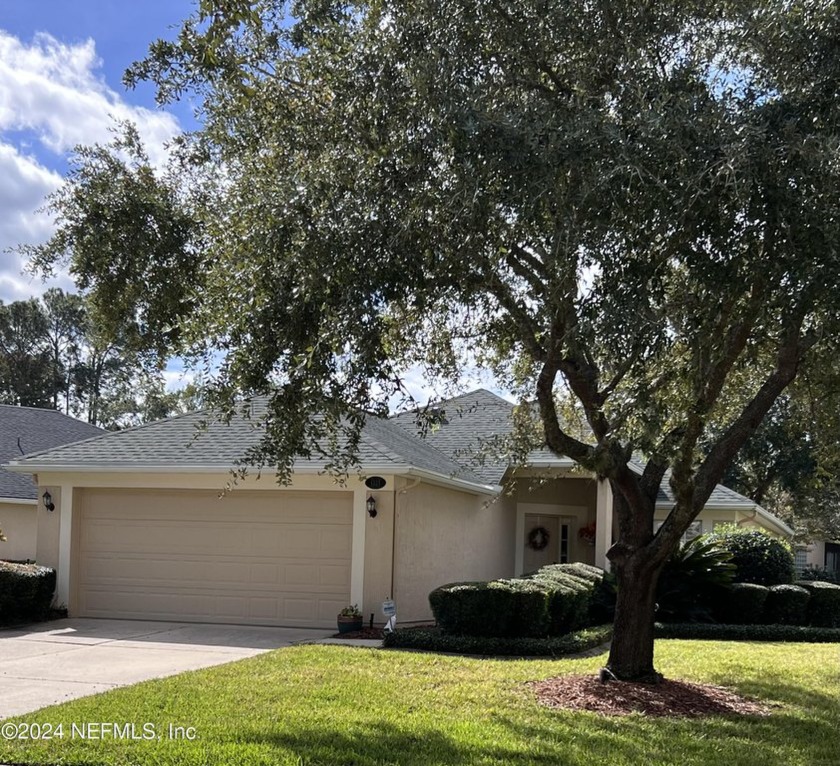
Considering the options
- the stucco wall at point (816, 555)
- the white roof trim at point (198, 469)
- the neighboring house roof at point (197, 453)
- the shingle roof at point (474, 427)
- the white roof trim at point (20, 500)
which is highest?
the shingle roof at point (474, 427)

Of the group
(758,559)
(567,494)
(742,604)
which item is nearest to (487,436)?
(567,494)

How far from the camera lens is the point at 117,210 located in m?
12.3

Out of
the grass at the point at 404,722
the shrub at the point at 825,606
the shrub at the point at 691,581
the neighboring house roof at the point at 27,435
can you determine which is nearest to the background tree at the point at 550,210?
the grass at the point at 404,722

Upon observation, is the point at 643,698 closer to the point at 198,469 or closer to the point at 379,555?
the point at 379,555

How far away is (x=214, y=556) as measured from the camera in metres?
15.8

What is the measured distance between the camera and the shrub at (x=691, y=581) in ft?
55.7

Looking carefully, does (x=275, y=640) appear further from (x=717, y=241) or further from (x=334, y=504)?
(x=717, y=241)

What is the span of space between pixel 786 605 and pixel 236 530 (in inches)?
389

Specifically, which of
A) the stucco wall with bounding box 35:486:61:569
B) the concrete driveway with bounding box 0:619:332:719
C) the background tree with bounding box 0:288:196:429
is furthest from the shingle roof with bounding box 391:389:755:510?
the background tree with bounding box 0:288:196:429

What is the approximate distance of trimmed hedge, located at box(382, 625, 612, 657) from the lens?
12477 millimetres

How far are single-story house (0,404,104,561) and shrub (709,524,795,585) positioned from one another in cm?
1385

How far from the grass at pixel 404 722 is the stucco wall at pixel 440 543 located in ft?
14.0

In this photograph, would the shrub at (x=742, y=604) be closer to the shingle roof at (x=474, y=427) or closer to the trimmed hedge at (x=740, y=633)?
the trimmed hedge at (x=740, y=633)

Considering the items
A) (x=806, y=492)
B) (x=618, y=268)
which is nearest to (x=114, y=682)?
(x=618, y=268)
